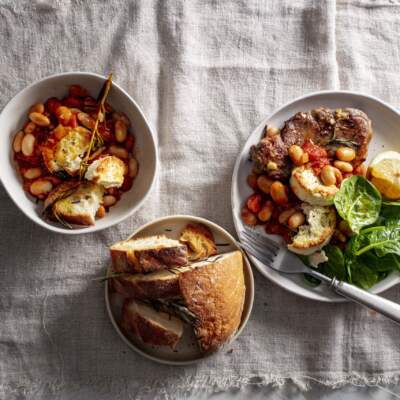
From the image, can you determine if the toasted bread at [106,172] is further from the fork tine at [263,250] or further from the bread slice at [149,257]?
the fork tine at [263,250]

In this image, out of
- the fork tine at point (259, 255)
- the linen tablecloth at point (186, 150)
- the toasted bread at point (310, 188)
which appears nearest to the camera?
the toasted bread at point (310, 188)

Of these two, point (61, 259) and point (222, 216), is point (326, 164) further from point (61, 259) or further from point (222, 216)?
point (61, 259)

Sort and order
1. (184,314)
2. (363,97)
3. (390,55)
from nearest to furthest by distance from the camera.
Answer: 1. (184,314)
2. (363,97)
3. (390,55)

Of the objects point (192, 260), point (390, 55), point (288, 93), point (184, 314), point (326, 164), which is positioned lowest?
point (184, 314)

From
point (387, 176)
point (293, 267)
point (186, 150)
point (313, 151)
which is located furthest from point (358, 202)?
point (186, 150)

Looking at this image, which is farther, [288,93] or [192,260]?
[288,93]

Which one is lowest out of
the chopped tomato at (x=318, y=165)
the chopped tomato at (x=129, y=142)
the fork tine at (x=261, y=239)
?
the fork tine at (x=261, y=239)

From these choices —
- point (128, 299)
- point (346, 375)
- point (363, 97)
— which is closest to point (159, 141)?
point (128, 299)

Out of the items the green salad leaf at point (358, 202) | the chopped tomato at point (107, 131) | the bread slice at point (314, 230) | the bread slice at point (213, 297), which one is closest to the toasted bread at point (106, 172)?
the chopped tomato at point (107, 131)
